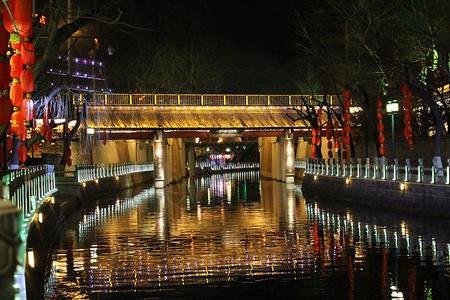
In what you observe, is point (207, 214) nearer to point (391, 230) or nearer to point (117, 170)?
point (391, 230)

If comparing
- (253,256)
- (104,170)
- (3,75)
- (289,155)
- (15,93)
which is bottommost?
(253,256)

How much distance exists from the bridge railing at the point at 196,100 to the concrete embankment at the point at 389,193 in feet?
34.2

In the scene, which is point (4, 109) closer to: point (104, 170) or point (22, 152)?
point (22, 152)

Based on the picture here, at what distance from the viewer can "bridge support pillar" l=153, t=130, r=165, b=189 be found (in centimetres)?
4262

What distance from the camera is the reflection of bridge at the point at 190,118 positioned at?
4269 centimetres

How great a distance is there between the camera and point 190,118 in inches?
1750

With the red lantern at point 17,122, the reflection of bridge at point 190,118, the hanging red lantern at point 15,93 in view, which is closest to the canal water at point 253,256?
the red lantern at point 17,122

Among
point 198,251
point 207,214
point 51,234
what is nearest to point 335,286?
point 198,251

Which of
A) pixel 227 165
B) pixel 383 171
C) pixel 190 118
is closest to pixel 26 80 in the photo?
pixel 383 171

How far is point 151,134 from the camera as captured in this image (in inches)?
1714

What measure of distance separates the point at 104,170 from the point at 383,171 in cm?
1998

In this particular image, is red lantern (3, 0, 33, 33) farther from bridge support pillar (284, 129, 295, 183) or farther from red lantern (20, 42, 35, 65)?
bridge support pillar (284, 129, 295, 183)

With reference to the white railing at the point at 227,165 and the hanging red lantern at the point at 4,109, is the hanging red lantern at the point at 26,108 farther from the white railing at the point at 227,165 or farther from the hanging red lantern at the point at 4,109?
the white railing at the point at 227,165

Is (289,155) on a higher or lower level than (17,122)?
lower
